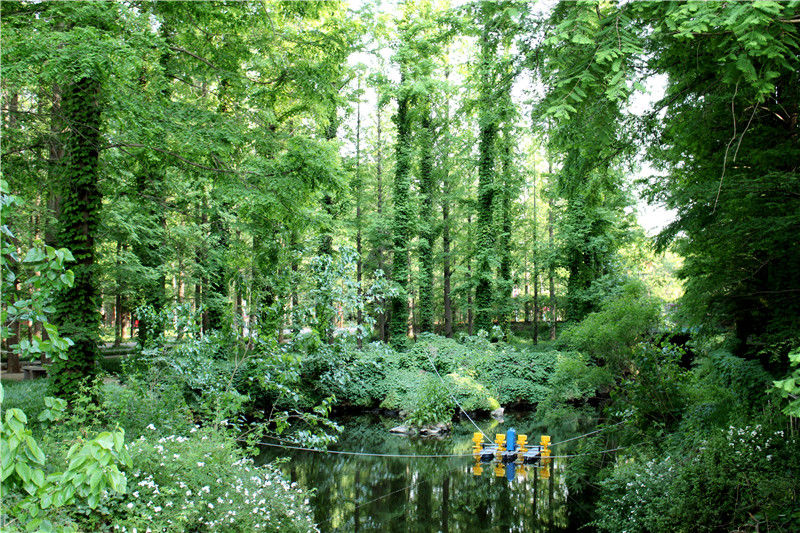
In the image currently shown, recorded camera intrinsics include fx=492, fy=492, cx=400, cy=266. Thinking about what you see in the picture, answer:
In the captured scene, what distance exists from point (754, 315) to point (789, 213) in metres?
1.46

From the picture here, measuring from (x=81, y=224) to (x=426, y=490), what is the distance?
7198 mm

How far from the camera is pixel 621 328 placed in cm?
816

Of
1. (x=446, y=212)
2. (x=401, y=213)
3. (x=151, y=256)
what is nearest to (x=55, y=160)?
(x=151, y=256)

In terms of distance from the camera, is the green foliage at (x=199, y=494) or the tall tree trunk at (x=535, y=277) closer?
the green foliage at (x=199, y=494)

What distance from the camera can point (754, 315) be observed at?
5.53m

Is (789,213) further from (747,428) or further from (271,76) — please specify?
(271,76)

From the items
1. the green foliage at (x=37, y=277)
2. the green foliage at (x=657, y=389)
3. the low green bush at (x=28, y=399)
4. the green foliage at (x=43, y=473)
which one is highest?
the green foliage at (x=37, y=277)

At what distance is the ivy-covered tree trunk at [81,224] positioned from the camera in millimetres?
6793

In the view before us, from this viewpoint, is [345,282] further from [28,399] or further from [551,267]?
[551,267]

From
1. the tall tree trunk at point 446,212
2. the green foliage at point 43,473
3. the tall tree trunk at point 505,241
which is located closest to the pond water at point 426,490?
the green foliage at point 43,473

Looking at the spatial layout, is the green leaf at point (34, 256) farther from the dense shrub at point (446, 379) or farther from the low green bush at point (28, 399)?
the dense shrub at point (446, 379)

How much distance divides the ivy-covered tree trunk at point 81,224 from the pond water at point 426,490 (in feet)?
12.2

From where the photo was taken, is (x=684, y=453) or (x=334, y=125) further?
(x=334, y=125)

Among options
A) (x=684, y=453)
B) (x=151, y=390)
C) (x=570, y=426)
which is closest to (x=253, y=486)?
(x=151, y=390)
